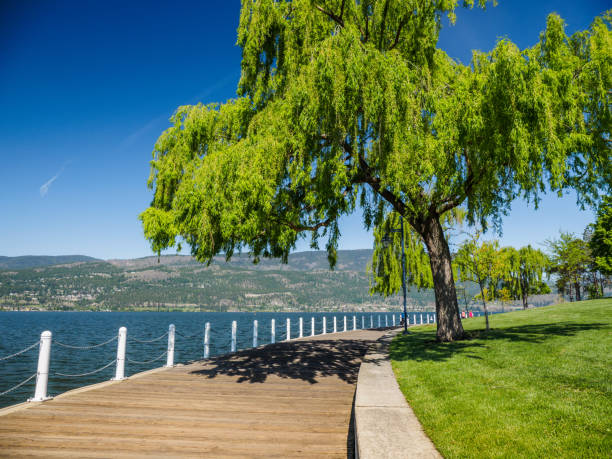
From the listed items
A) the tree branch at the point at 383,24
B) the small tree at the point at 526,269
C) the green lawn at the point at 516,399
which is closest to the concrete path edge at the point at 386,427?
the green lawn at the point at 516,399

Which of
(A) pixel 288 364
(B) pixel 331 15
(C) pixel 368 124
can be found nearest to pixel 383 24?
(B) pixel 331 15

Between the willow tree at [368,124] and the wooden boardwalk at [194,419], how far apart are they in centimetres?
329

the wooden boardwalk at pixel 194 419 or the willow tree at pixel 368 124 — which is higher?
the willow tree at pixel 368 124

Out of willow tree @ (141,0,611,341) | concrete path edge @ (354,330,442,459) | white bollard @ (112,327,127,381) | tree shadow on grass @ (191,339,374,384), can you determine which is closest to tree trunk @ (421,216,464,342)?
willow tree @ (141,0,611,341)

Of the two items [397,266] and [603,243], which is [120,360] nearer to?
[397,266]

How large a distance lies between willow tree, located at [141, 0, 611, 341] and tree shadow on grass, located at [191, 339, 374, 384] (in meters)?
3.37

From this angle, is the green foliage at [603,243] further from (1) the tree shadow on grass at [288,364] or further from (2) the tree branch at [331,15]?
(2) the tree branch at [331,15]

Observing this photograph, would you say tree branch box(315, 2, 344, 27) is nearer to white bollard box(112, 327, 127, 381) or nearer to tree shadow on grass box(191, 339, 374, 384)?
tree shadow on grass box(191, 339, 374, 384)

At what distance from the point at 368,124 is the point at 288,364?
724 centimetres

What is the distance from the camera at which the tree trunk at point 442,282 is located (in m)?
13.1

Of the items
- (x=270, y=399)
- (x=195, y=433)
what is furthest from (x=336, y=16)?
(x=195, y=433)

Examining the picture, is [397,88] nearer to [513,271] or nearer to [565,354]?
[565,354]

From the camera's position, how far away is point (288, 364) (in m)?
11.5

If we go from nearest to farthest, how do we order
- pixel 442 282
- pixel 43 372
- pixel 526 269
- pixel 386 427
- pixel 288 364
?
pixel 386 427 → pixel 43 372 → pixel 288 364 → pixel 442 282 → pixel 526 269
